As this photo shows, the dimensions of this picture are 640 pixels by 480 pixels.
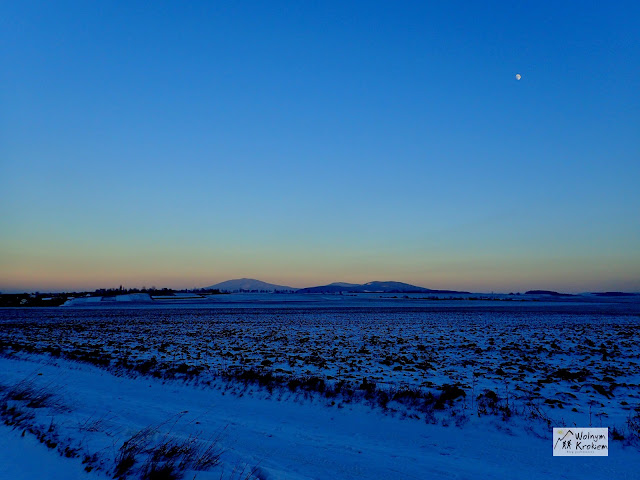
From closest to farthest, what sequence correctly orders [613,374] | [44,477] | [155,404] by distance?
[44,477] < [155,404] < [613,374]

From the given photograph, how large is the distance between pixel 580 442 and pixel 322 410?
6381 mm

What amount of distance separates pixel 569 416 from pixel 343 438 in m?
5.81

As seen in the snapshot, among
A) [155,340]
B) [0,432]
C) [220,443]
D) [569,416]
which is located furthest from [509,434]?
[155,340]

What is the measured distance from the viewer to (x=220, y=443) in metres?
9.09

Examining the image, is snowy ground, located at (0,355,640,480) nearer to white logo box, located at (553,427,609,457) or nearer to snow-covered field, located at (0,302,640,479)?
snow-covered field, located at (0,302,640,479)

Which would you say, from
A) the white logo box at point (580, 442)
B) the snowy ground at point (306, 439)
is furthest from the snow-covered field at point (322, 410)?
the white logo box at point (580, 442)

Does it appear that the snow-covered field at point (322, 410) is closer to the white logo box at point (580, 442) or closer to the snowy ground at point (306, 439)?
the snowy ground at point (306, 439)

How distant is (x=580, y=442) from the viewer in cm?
898

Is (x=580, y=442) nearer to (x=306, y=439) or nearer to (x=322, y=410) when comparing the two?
(x=306, y=439)

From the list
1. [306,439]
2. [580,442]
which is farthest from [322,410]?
[580,442]

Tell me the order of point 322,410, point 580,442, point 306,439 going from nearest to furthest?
1. point 580,442
2. point 306,439
3. point 322,410

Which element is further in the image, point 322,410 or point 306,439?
point 322,410

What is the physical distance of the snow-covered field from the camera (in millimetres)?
7953

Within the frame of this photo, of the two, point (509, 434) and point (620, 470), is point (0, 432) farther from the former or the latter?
point (620, 470)
